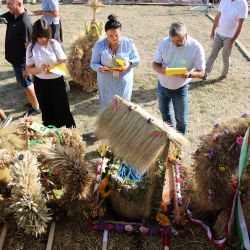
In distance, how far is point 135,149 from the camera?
10.3 feet

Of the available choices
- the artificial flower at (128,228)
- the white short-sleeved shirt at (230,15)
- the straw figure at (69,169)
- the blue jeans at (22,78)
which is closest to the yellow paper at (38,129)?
the straw figure at (69,169)

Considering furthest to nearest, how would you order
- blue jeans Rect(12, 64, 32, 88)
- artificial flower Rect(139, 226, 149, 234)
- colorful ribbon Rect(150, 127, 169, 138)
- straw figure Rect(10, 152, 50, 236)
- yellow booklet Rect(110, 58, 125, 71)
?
blue jeans Rect(12, 64, 32, 88) < yellow booklet Rect(110, 58, 125, 71) < artificial flower Rect(139, 226, 149, 234) < straw figure Rect(10, 152, 50, 236) < colorful ribbon Rect(150, 127, 169, 138)

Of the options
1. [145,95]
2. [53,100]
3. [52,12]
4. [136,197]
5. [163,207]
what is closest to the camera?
[136,197]

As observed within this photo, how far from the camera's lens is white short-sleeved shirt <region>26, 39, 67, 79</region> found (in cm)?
455

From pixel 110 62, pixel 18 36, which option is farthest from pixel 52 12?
pixel 110 62

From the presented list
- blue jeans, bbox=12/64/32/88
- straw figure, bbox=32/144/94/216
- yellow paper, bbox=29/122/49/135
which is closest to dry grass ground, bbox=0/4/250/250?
straw figure, bbox=32/144/94/216

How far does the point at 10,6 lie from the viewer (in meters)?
5.16

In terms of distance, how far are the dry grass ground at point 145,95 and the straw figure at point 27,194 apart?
0.58 meters

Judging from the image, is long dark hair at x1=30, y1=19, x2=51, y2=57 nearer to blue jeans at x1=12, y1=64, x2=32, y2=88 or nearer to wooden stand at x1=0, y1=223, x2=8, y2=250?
blue jeans at x1=12, y1=64, x2=32, y2=88

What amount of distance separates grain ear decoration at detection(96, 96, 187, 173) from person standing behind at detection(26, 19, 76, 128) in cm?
A: 164

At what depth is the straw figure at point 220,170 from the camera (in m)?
3.24

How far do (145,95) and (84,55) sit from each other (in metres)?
1.44

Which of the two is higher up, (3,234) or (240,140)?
(240,140)

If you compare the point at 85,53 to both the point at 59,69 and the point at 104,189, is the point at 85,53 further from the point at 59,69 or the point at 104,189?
the point at 104,189
